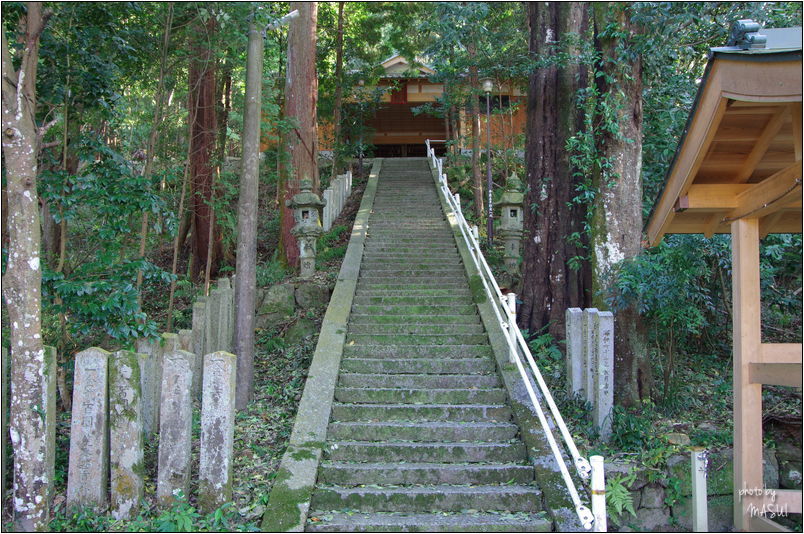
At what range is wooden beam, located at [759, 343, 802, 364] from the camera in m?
4.59

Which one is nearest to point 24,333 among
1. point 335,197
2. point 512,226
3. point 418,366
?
point 418,366

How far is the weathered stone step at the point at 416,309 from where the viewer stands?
Answer: 8930 mm

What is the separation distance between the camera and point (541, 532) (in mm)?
4684

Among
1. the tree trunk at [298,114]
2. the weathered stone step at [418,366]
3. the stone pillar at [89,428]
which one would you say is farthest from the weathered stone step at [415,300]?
the stone pillar at [89,428]

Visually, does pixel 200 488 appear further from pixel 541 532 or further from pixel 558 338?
→ pixel 558 338

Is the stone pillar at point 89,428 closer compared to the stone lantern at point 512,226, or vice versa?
the stone pillar at point 89,428

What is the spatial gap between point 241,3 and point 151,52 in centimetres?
177

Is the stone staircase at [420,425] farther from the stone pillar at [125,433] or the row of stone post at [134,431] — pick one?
the stone pillar at [125,433]

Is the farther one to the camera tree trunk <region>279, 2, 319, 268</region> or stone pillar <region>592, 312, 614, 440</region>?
tree trunk <region>279, 2, 319, 268</region>

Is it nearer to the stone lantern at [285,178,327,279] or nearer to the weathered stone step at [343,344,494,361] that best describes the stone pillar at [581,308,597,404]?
the weathered stone step at [343,344,494,361]

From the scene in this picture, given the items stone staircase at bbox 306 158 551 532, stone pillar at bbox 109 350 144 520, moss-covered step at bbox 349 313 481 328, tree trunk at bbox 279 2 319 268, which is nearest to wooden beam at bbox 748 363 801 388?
stone staircase at bbox 306 158 551 532

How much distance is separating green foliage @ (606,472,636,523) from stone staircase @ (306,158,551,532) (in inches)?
23.0

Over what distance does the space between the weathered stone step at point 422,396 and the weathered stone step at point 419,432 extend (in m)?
0.59

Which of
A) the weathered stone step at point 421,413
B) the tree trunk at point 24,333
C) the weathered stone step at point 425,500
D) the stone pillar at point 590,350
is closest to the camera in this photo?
A: the tree trunk at point 24,333
